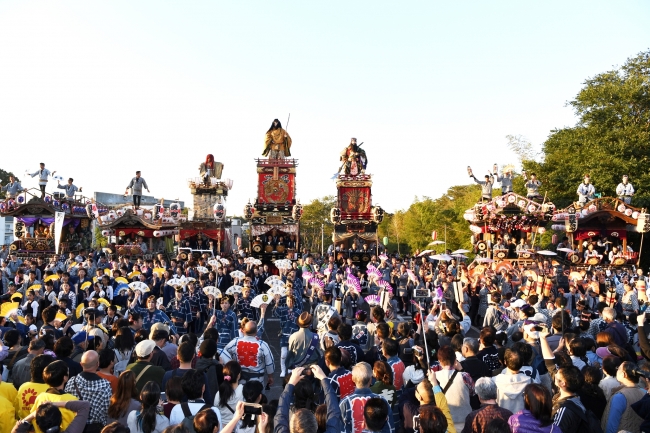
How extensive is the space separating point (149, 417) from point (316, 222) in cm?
5488

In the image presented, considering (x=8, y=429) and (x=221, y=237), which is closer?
(x=8, y=429)

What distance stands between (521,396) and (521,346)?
0.73m

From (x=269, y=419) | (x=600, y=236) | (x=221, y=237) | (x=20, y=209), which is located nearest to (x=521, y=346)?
(x=269, y=419)

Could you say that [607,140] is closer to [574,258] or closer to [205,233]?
[574,258]

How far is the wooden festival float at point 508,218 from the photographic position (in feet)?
81.5

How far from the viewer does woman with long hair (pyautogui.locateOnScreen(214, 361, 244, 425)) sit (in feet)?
15.3

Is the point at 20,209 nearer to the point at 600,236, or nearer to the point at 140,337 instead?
the point at 140,337

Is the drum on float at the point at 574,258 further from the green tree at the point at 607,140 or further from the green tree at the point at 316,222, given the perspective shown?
the green tree at the point at 316,222

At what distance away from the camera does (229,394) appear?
4707mm

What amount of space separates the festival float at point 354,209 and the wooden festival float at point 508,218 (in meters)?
6.15

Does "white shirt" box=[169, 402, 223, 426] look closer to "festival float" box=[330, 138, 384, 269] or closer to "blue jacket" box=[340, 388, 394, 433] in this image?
"blue jacket" box=[340, 388, 394, 433]

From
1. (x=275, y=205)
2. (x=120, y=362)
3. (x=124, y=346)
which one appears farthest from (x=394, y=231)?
(x=120, y=362)

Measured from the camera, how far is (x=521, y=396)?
485 centimetres

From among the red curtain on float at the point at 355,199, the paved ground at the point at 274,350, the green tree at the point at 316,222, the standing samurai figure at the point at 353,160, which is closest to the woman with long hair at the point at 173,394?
the paved ground at the point at 274,350
